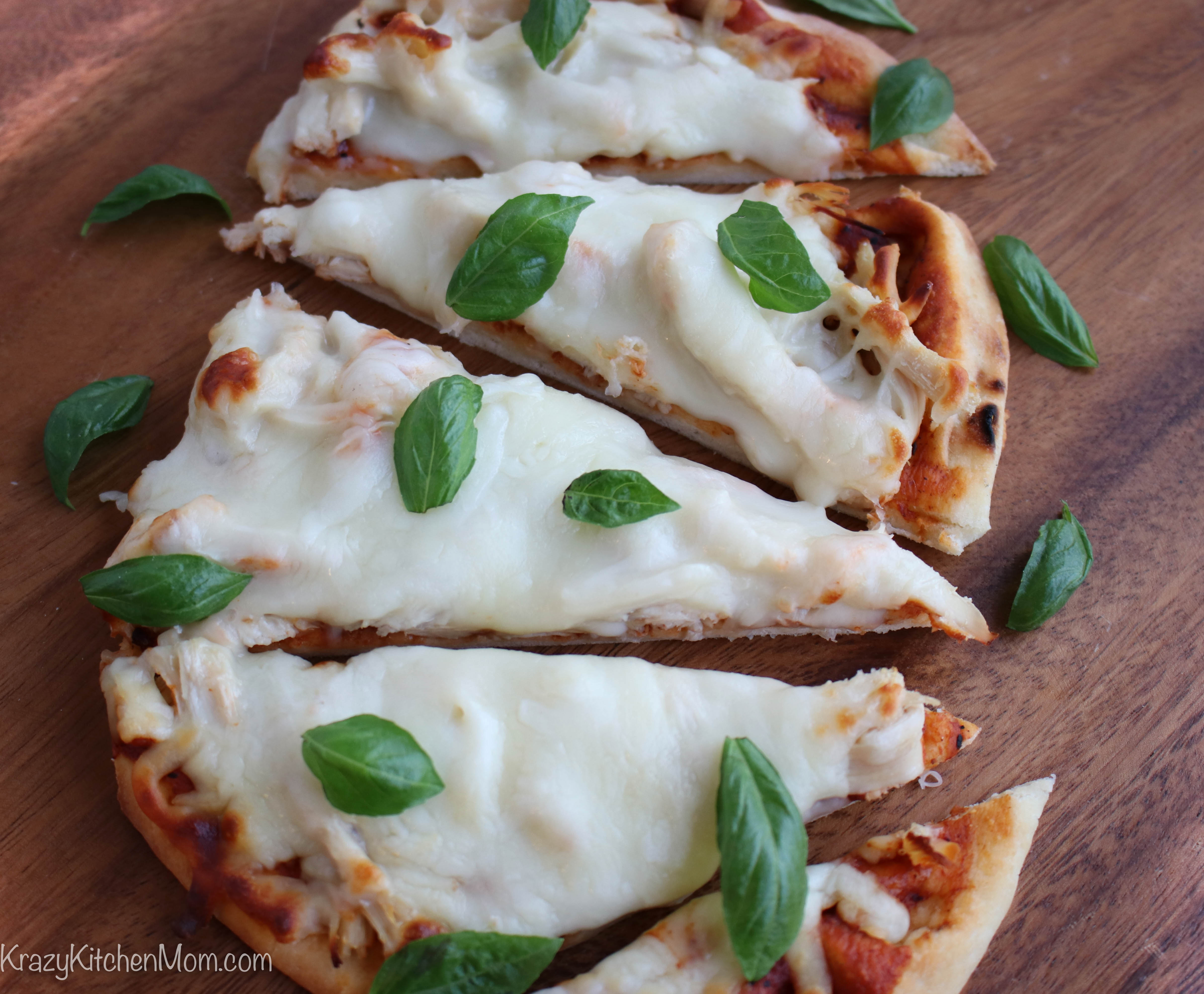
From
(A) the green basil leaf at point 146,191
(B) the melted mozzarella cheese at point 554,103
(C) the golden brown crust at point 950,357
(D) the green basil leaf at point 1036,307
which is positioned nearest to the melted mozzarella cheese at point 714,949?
(C) the golden brown crust at point 950,357

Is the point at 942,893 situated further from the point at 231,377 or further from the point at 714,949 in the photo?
the point at 231,377

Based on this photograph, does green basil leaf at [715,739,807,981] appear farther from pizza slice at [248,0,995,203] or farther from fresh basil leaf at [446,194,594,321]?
pizza slice at [248,0,995,203]

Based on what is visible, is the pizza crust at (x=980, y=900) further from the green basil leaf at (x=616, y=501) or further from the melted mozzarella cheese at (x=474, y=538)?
the green basil leaf at (x=616, y=501)

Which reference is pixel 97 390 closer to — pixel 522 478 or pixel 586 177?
pixel 522 478

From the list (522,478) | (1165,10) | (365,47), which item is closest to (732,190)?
(365,47)

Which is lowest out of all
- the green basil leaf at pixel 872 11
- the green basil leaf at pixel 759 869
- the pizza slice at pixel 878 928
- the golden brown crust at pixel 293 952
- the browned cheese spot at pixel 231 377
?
the golden brown crust at pixel 293 952

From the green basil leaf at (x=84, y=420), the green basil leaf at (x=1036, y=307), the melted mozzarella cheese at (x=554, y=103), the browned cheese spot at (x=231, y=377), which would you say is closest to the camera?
the browned cheese spot at (x=231, y=377)
